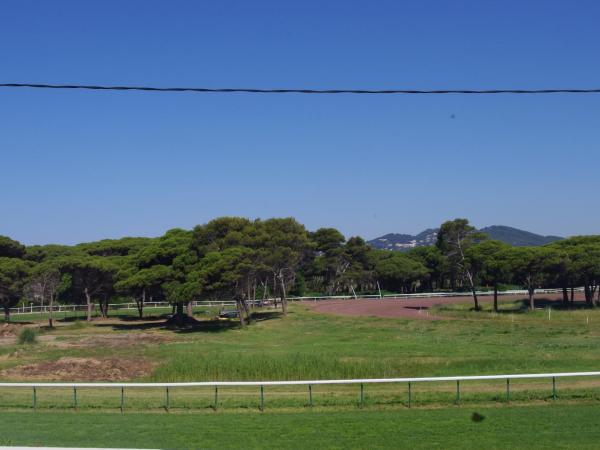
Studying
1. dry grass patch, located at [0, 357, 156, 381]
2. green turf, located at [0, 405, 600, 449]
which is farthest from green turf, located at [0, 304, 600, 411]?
green turf, located at [0, 405, 600, 449]

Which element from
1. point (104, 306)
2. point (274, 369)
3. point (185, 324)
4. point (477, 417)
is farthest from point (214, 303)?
point (477, 417)

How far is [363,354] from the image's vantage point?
32219 millimetres

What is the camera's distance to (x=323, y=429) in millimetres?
14406

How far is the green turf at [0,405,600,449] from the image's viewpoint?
42.4ft

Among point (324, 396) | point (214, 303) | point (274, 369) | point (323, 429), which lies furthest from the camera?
point (214, 303)

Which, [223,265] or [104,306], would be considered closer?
[223,265]

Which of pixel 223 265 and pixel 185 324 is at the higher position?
pixel 223 265

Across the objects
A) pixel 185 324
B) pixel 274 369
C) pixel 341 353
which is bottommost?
pixel 185 324

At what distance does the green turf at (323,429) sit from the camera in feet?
42.4

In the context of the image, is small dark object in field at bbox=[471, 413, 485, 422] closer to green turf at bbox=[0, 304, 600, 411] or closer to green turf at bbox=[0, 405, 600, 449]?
green turf at bbox=[0, 405, 600, 449]

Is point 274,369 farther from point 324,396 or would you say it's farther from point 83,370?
point 83,370

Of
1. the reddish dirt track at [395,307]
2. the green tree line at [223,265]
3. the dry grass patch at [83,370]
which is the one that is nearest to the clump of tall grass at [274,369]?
the dry grass patch at [83,370]

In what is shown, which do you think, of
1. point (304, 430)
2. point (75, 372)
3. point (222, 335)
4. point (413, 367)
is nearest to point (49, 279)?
point (222, 335)

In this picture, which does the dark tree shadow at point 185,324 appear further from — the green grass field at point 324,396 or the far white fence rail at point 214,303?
the far white fence rail at point 214,303
